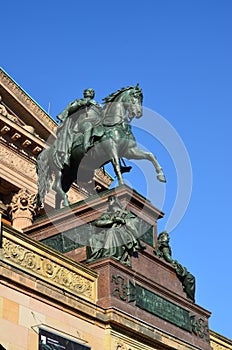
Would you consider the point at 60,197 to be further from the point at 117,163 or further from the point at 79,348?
the point at 79,348

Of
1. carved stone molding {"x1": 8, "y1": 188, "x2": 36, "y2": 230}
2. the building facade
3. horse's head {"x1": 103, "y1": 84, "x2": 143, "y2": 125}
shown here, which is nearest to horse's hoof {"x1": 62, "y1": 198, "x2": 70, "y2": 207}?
the building facade

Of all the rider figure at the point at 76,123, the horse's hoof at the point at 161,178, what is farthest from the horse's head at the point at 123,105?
the horse's hoof at the point at 161,178

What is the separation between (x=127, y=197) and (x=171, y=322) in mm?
3630

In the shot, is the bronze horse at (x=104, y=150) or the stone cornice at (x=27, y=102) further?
the stone cornice at (x=27, y=102)

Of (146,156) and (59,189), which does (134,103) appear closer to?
(146,156)

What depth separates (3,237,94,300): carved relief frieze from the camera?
761 inches

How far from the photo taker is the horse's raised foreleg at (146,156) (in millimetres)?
25031

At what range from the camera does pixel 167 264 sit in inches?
931

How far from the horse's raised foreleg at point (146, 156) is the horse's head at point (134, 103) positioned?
117cm

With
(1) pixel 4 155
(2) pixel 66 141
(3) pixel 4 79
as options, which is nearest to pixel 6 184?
(1) pixel 4 155

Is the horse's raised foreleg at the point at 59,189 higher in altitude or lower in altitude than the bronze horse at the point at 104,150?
lower

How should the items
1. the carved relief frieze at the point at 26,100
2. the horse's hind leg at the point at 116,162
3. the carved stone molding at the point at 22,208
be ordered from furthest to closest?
the carved relief frieze at the point at 26,100
the carved stone molding at the point at 22,208
the horse's hind leg at the point at 116,162

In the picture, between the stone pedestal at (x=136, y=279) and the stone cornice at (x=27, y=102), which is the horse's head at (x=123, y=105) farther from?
the stone cornice at (x=27, y=102)

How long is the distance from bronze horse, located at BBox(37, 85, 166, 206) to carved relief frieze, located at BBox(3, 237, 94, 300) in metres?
4.05
